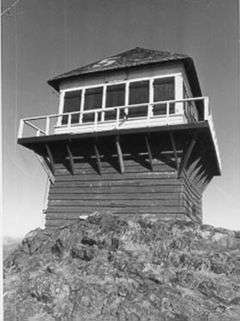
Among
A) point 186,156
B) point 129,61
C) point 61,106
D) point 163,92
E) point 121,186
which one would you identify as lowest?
point 121,186

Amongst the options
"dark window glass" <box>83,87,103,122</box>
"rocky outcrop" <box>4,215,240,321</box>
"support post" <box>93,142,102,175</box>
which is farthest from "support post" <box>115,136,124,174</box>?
"rocky outcrop" <box>4,215,240,321</box>

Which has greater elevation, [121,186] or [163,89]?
[163,89]

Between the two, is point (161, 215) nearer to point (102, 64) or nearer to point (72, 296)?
point (72, 296)

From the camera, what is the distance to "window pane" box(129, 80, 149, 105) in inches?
642

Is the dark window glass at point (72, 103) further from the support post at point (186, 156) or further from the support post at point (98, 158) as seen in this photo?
the support post at point (186, 156)

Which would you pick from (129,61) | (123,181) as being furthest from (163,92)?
(123,181)

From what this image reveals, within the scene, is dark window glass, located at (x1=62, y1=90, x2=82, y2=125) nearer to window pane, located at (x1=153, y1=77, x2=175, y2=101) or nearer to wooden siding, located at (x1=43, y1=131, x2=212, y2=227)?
wooden siding, located at (x1=43, y1=131, x2=212, y2=227)

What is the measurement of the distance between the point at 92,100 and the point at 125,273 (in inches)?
345

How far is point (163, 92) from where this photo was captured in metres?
16.1

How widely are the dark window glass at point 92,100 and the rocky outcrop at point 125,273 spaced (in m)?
4.95

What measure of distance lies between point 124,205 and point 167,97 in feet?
15.3

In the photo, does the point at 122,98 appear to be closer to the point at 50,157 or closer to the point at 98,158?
the point at 98,158

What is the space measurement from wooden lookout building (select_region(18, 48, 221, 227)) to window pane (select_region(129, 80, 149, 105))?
4 centimetres

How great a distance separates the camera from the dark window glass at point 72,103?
56.4ft
